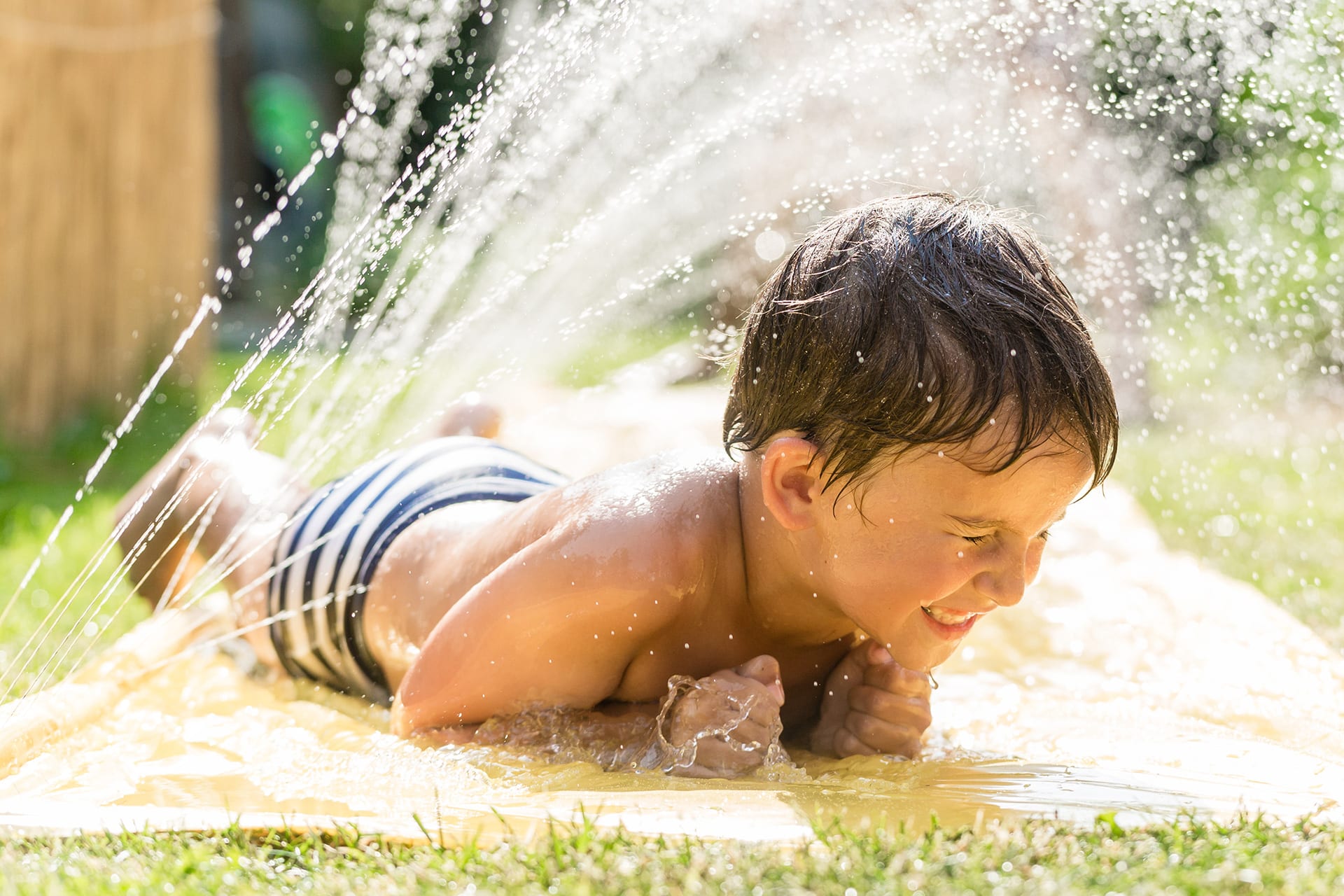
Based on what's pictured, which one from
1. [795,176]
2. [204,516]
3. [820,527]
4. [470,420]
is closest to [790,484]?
[820,527]

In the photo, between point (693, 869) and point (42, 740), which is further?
point (42, 740)

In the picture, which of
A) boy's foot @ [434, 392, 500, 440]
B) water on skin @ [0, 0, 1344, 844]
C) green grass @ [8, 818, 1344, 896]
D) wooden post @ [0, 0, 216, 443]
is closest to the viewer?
green grass @ [8, 818, 1344, 896]

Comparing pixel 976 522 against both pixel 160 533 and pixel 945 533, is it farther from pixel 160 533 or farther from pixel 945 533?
pixel 160 533

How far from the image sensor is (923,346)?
2.49 metres

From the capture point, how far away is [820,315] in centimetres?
259

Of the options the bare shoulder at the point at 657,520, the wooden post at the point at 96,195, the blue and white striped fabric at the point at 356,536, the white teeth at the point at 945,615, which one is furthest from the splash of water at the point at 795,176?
the white teeth at the point at 945,615

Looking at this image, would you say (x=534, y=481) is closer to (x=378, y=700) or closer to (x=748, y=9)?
(x=378, y=700)

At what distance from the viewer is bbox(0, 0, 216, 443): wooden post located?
6.91 meters

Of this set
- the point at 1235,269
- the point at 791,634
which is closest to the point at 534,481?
the point at 791,634

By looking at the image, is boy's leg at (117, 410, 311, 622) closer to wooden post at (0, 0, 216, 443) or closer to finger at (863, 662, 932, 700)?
finger at (863, 662, 932, 700)

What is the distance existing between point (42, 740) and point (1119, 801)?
85.9 inches

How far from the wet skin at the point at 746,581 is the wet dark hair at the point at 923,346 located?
52 mm

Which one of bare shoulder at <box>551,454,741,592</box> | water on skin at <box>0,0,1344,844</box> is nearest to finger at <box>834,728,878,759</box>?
water on skin at <box>0,0,1344,844</box>

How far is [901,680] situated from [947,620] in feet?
0.89
